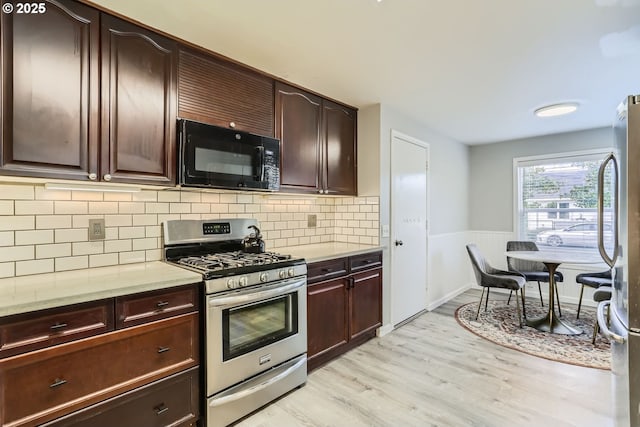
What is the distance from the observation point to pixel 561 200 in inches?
177

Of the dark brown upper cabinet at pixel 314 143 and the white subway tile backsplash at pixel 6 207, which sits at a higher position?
the dark brown upper cabinet at pixel 314 143

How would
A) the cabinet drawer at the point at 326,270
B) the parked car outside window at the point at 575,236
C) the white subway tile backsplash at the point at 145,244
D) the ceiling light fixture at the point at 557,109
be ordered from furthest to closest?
the parked car outside window at the point at 575,236 < the ceiling light fixture at the point at 557,109 < the cabinet drawer at the point at 326,270 < the white subway tile backsplash at the point at 145,244

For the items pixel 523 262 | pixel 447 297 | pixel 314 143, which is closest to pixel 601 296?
pixel 523 262

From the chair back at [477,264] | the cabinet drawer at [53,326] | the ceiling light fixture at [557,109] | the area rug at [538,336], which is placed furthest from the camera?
the chair back at [477,264]

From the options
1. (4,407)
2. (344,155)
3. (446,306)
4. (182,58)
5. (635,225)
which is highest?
(182,58)

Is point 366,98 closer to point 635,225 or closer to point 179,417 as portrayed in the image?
point 635,225

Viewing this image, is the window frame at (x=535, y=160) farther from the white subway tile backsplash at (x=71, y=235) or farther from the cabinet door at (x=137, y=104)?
the white subway tile backsplash at (x=71, y=235)

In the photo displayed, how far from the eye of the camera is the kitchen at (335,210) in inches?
70.2

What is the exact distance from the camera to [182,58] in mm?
2014

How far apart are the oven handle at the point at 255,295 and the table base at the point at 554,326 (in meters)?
2.79

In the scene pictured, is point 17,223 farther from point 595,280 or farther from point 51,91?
point 595,280

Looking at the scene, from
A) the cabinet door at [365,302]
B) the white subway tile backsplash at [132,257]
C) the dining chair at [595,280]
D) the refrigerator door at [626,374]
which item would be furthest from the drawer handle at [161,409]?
the dining chair at [595,280]

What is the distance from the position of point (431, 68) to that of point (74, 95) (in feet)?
7.70

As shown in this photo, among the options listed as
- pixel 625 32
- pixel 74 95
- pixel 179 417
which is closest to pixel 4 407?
pixel 179 417
